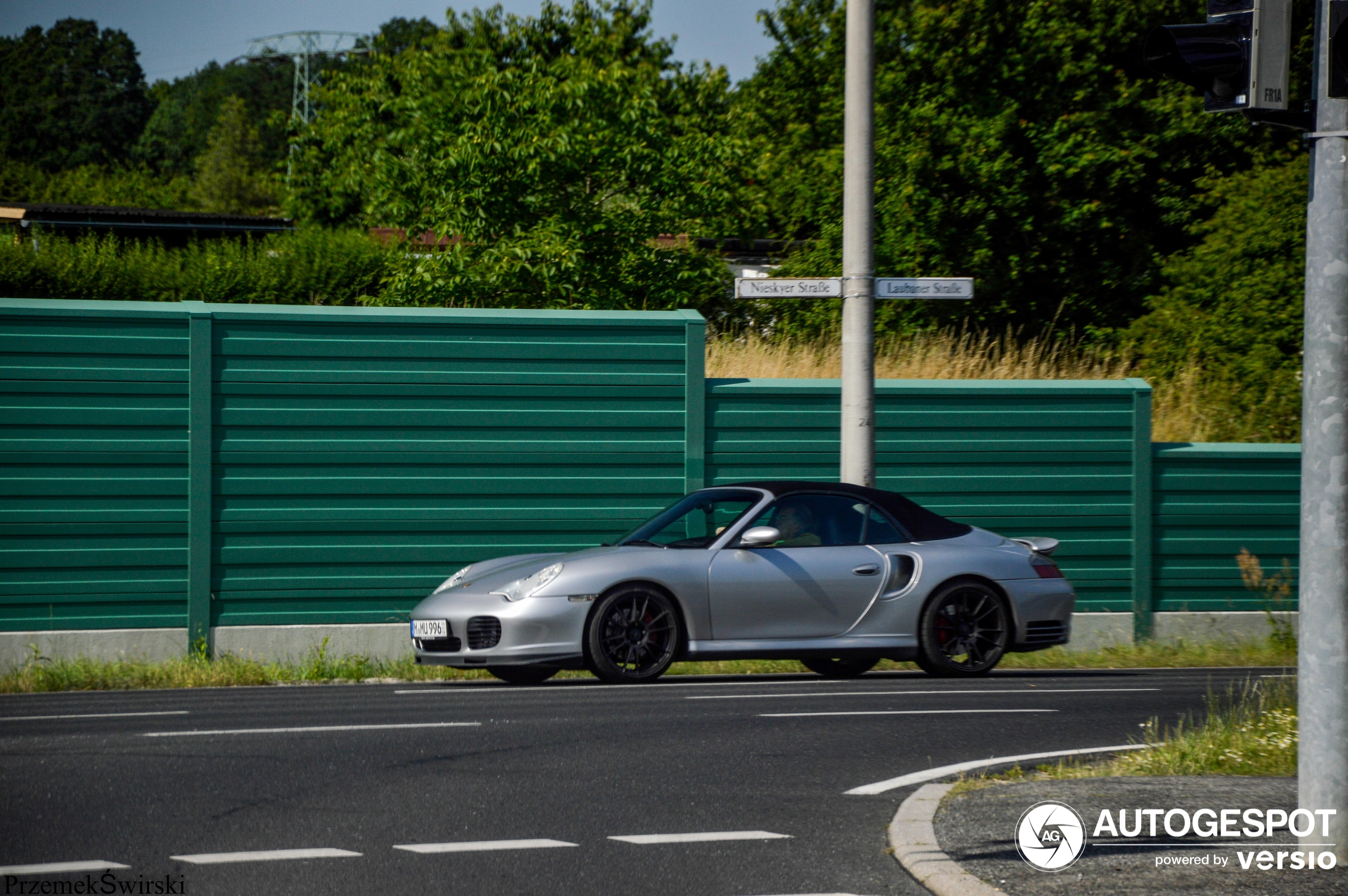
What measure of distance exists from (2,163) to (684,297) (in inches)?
2312

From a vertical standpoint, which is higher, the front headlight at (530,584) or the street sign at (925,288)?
the street sign at (925,288)

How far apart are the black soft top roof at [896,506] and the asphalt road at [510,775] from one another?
1125mm

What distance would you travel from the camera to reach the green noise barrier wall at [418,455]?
11820 millimetres

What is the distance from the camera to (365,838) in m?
5.60

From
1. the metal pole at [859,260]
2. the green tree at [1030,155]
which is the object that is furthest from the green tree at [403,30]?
the metal pole at [859,260]

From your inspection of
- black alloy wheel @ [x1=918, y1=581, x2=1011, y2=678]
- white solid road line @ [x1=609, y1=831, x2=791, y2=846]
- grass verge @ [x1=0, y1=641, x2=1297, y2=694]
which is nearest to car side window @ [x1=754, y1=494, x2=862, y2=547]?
black alloy wheel @ [x1=918, y1=581, x2=1011, y2=678]

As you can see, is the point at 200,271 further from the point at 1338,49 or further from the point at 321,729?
the point at 1338,49

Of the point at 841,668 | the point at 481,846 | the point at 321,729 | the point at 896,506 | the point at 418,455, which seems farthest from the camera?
the point at 418,455

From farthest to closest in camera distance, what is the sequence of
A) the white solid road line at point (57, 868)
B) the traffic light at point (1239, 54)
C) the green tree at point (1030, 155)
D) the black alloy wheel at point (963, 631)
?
the green tree at point (1030, 155), the black alloy wheel at point (963, 631), the traffic light at point (1239, 54), the white solid road line at point (57, 868)

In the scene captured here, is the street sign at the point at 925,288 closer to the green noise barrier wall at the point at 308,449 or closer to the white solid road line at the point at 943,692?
the green noise barrier wall at the point at 308,449

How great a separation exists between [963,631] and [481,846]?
594cm

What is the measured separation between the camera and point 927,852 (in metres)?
5.31

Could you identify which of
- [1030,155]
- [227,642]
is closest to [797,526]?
[227,642]

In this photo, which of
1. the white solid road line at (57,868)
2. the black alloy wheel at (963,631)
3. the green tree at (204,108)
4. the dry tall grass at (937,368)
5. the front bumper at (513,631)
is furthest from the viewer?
the green tree at (204,108)
